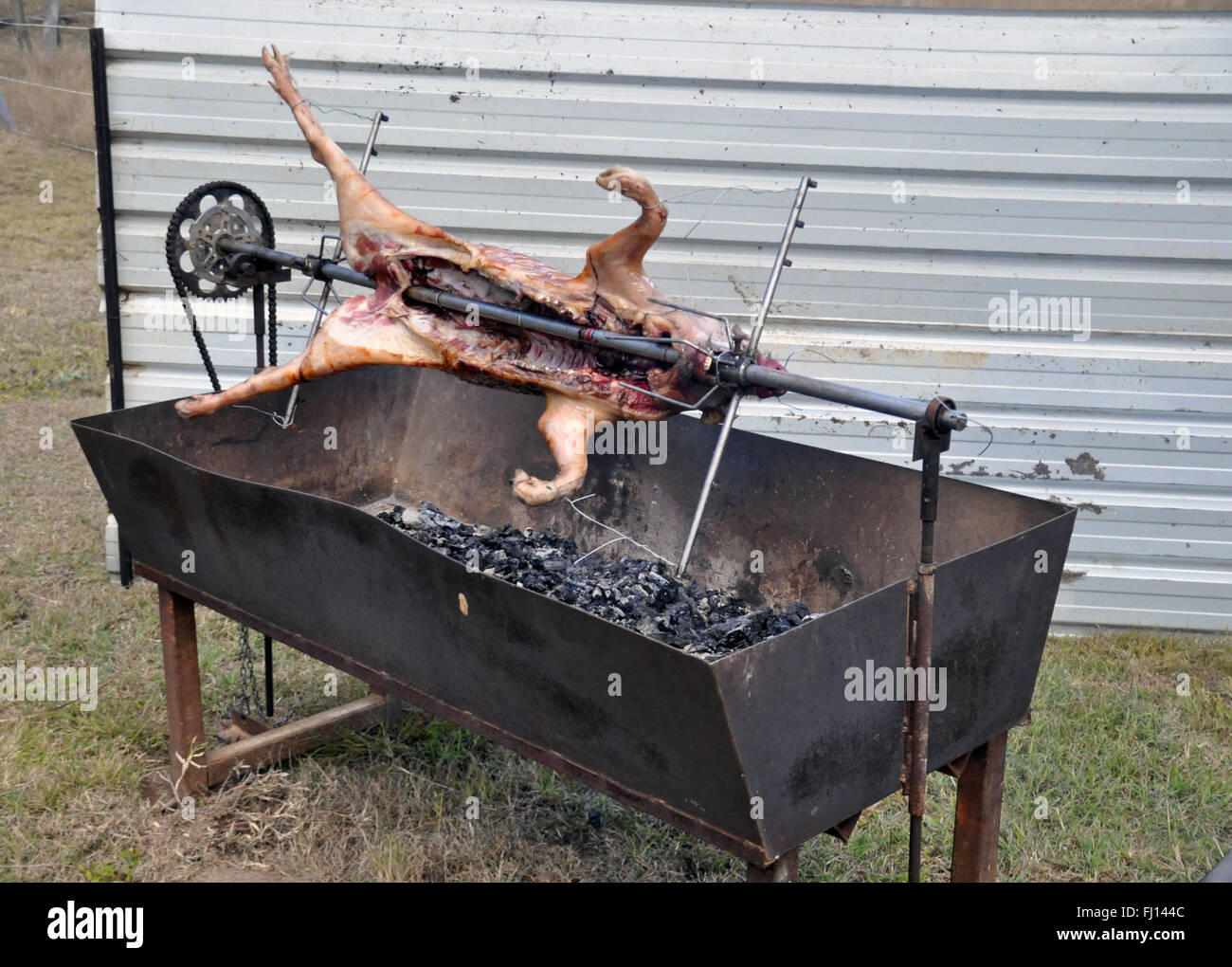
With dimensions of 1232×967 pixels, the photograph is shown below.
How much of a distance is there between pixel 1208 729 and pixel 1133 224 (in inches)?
85.3

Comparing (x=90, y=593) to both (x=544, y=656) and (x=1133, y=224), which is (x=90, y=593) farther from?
(x=1133, y=224)

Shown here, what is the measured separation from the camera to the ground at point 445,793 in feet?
12.9

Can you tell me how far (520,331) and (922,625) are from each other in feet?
5.19

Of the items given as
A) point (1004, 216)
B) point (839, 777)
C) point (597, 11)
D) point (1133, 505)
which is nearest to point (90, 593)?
point (597, 11)

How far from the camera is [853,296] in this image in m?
5.50

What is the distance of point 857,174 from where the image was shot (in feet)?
17.6

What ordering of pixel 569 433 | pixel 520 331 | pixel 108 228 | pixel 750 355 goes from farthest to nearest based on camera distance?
pixel 108 228 → pixel 520 331 → pixel 569 433 → pixel 750 355

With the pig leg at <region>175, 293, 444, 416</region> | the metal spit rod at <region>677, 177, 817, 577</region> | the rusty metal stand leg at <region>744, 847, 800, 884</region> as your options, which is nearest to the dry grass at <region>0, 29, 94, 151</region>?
the pig leg at <region>175, 293, 444, 416</region>

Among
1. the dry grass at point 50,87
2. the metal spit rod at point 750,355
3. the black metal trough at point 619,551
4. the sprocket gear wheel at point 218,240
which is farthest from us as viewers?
the dry grass at point 50,87

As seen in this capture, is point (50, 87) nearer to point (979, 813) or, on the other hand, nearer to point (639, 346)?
point (639, 346)

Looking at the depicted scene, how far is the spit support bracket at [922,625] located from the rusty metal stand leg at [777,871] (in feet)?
0.98

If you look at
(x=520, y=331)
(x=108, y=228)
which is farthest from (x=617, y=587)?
(x=108, y=228)

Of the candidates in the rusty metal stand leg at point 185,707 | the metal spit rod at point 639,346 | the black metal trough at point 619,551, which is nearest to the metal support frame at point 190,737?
the rusty metal stand leg at point 185,707

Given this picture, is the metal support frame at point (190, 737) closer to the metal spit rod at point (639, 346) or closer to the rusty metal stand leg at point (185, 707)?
the rusty metal stand leg at point (185, 707)
